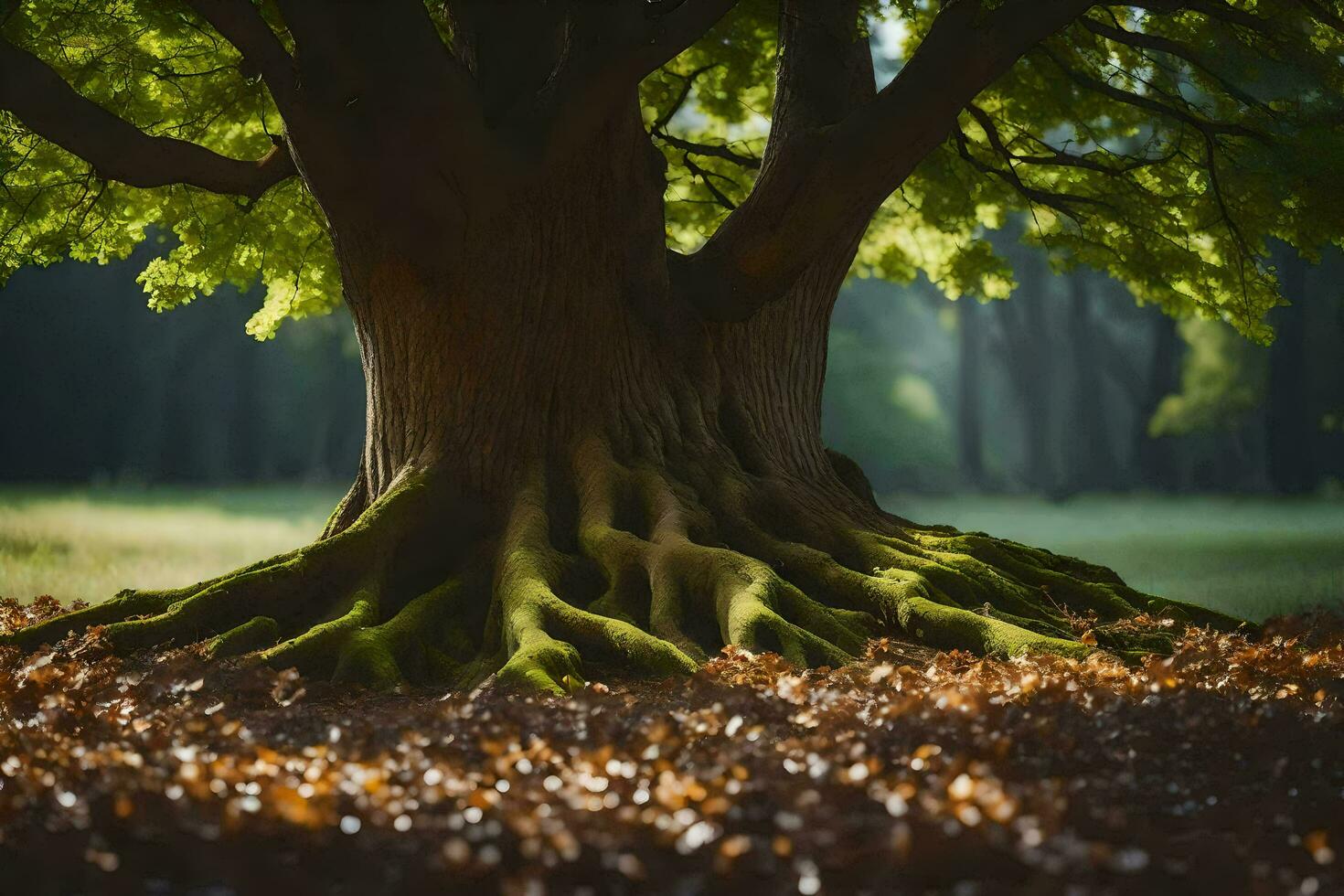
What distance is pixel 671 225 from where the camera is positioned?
1445 cm

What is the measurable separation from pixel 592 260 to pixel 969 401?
36.1 m

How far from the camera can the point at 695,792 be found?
2861mm

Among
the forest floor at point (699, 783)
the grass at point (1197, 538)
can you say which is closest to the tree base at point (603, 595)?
the forest floor at point (699, 783)

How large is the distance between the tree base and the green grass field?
6274 mm

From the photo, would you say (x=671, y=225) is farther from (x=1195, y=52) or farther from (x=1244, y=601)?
(x=1244, y=601)

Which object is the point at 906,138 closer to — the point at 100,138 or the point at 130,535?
the point at 100,138

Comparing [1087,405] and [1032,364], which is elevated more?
[1032,364]

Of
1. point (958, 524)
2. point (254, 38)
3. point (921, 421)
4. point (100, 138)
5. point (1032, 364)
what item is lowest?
point (958, 524)

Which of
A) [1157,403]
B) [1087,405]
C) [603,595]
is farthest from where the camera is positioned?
[1087,405]

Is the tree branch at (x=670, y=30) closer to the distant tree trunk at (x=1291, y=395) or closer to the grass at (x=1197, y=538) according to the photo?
the grass at (x=1197, y=538)

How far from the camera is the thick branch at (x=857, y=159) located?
7.30 m

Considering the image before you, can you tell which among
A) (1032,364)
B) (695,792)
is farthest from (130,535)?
(1032,364)

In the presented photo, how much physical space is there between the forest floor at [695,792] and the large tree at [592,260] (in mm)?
1693

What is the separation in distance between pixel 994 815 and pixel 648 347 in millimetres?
5904
